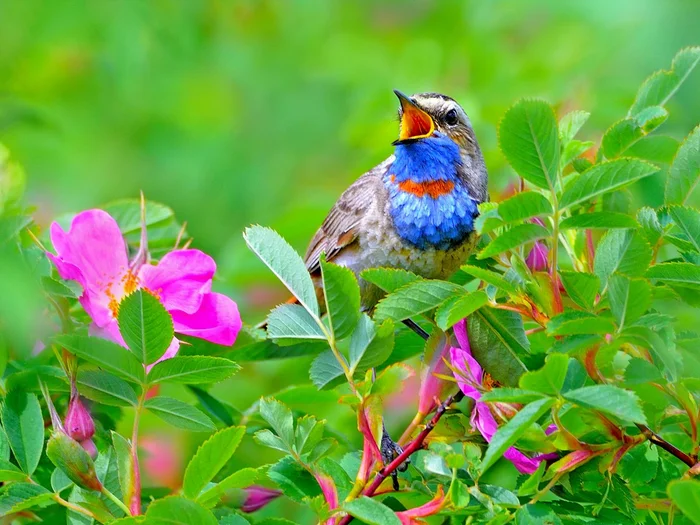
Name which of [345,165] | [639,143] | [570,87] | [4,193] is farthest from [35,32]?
[639,143]

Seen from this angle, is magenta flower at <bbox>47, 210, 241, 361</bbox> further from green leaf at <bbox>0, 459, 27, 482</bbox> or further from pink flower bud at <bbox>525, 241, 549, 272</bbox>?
pink flower bud at <bbox>525, 241, 549, 272</bbox>

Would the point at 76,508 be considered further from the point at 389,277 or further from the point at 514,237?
the point at 514,237

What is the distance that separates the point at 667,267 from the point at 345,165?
14.1ft

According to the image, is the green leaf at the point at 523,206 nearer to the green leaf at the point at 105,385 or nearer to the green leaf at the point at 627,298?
the green leaf at the point at 627,298

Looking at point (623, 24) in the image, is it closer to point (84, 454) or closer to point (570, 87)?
point (570, 87)

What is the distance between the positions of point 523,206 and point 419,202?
60.1 inches

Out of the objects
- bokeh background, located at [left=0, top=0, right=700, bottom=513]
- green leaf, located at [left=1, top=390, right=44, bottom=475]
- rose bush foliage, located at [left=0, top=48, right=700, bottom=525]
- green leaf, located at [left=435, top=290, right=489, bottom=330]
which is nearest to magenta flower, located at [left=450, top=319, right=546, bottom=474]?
rose bush foliage, located at [left=0, top=48, right=700, bottom=525]

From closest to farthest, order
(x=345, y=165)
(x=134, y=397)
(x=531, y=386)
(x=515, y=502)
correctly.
Answer: (x=531, y=386) < (x=515, y=502) < (x=134, y=397) < (x=345, y=165)

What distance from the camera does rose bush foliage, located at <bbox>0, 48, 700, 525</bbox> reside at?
1582mm

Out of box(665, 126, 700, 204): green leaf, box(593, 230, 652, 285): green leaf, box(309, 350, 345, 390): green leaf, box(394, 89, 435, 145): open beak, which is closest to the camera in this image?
box(593, 230, 652, 285): green leaf

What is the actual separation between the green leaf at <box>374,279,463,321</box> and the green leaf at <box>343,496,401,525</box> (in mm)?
322

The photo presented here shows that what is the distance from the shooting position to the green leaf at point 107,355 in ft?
5.45

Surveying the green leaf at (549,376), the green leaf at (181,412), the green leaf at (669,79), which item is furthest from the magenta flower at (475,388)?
the green leaf at (669,79)

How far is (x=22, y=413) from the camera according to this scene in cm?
185
